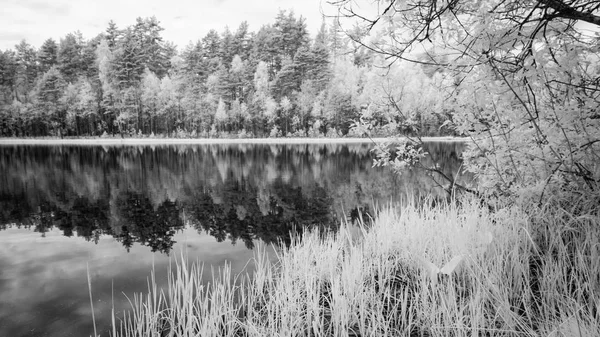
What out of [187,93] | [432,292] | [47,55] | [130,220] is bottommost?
[130,220]

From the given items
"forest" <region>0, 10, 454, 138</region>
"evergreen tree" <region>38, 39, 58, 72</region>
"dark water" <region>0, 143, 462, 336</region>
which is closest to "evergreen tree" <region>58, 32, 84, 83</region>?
"forest" <region>0, 10, 454, 138</region>

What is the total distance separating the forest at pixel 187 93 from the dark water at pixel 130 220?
92.2ft

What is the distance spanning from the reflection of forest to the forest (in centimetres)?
2671

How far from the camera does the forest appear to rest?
44906 mm

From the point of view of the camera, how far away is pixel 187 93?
46719 millimetres

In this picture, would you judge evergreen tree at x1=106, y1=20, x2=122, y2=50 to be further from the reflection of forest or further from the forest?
the reflection of forest

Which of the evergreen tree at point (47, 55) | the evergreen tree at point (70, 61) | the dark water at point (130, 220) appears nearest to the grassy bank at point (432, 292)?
the dark water at point (130, 220)

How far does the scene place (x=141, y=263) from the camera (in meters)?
6.01

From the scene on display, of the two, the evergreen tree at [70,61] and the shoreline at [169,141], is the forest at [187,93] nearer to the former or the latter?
the evergreen tree at [70,61]

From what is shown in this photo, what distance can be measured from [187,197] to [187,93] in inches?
1515

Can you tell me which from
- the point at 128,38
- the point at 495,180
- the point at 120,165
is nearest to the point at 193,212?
the point at 495,180

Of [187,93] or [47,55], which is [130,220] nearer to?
[187,93]

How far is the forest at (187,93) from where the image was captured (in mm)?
44906

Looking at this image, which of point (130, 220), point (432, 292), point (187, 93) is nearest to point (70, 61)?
point (187, 93)
